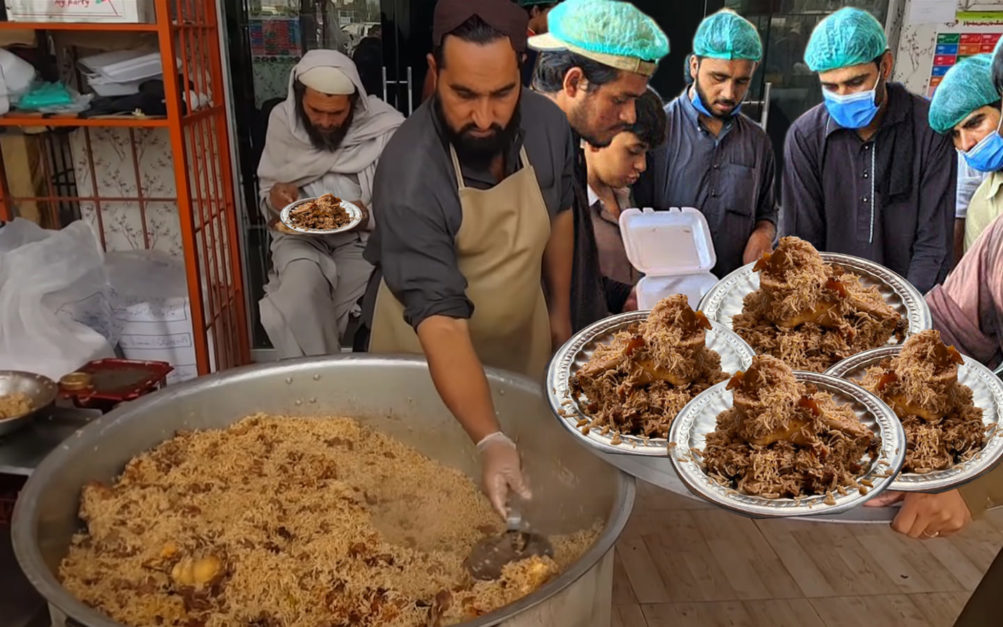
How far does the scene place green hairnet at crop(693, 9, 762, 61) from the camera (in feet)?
7.45

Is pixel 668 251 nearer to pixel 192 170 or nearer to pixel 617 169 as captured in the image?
pixel 617 169

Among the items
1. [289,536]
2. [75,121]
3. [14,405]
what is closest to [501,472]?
[289,536]

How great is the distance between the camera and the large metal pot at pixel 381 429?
1.16 m

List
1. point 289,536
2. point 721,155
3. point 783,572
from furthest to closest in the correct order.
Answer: point 783,572, point 721,155, point 289,536

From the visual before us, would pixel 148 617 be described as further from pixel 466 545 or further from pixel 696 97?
pixel 696 97

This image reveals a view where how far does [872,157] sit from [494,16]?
4.02 ft

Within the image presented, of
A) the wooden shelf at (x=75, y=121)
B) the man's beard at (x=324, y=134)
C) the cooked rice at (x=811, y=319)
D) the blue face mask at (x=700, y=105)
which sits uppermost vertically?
the blue face mask at (x=700, y=105)

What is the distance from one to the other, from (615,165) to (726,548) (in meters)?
1.36

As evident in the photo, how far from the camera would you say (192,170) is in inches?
106

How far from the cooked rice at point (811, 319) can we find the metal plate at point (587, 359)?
90 millimetres

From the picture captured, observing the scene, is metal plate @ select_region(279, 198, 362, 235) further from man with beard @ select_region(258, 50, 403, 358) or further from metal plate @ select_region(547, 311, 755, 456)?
metal plate @ select_region(547, 311, 755, 456)

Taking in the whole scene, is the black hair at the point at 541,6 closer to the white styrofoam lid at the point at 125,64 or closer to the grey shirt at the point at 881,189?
the grey shirt at the point at 881,189

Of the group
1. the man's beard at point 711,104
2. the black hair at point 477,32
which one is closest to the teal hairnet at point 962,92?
the man's beard at point 711,104

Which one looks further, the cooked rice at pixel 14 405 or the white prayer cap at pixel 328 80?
the white prayer cap at pixel 328 80
